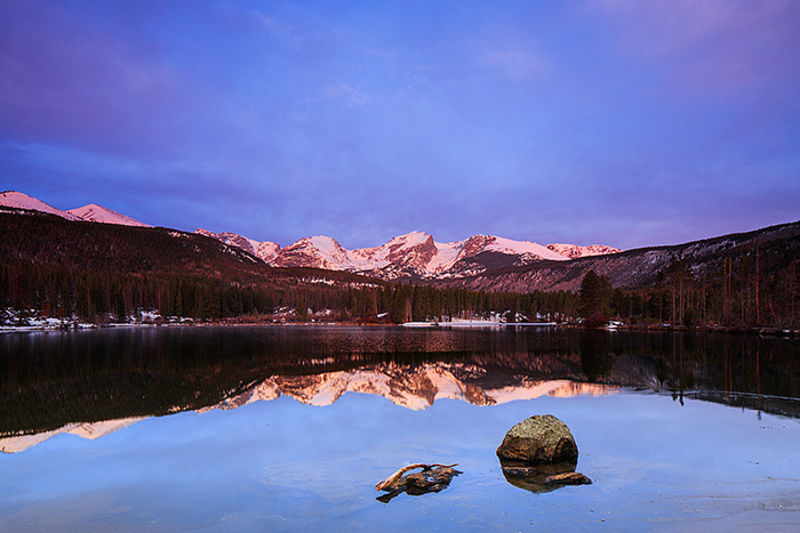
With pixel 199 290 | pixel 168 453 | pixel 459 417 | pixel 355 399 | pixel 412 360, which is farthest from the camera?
pixel 199 290

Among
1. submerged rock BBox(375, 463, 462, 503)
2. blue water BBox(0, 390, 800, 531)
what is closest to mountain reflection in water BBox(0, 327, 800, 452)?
blue water BBox(0, 390, 800, 531)

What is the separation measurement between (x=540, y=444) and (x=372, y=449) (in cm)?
543

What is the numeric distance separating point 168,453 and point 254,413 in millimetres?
6395

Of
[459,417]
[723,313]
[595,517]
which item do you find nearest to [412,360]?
[459,417]

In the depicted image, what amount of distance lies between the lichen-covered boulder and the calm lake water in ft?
1.75

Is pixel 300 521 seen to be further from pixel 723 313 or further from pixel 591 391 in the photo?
pixel 723 313

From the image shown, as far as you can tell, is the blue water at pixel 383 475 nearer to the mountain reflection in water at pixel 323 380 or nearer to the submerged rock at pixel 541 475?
the submerged rock at pixel 541 475

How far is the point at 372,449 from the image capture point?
16688mm

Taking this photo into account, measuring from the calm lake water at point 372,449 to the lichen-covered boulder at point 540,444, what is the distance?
0.53 meters

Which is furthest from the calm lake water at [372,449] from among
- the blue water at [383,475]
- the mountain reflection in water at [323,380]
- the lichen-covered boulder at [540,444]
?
the lichen-covered boulder at [540,444]

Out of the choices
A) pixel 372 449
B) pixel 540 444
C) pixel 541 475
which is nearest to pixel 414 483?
pixel 541 475

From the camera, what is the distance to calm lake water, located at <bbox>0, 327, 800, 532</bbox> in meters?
11.1

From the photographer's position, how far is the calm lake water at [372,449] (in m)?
11.1

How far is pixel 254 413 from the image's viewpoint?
891 inches
